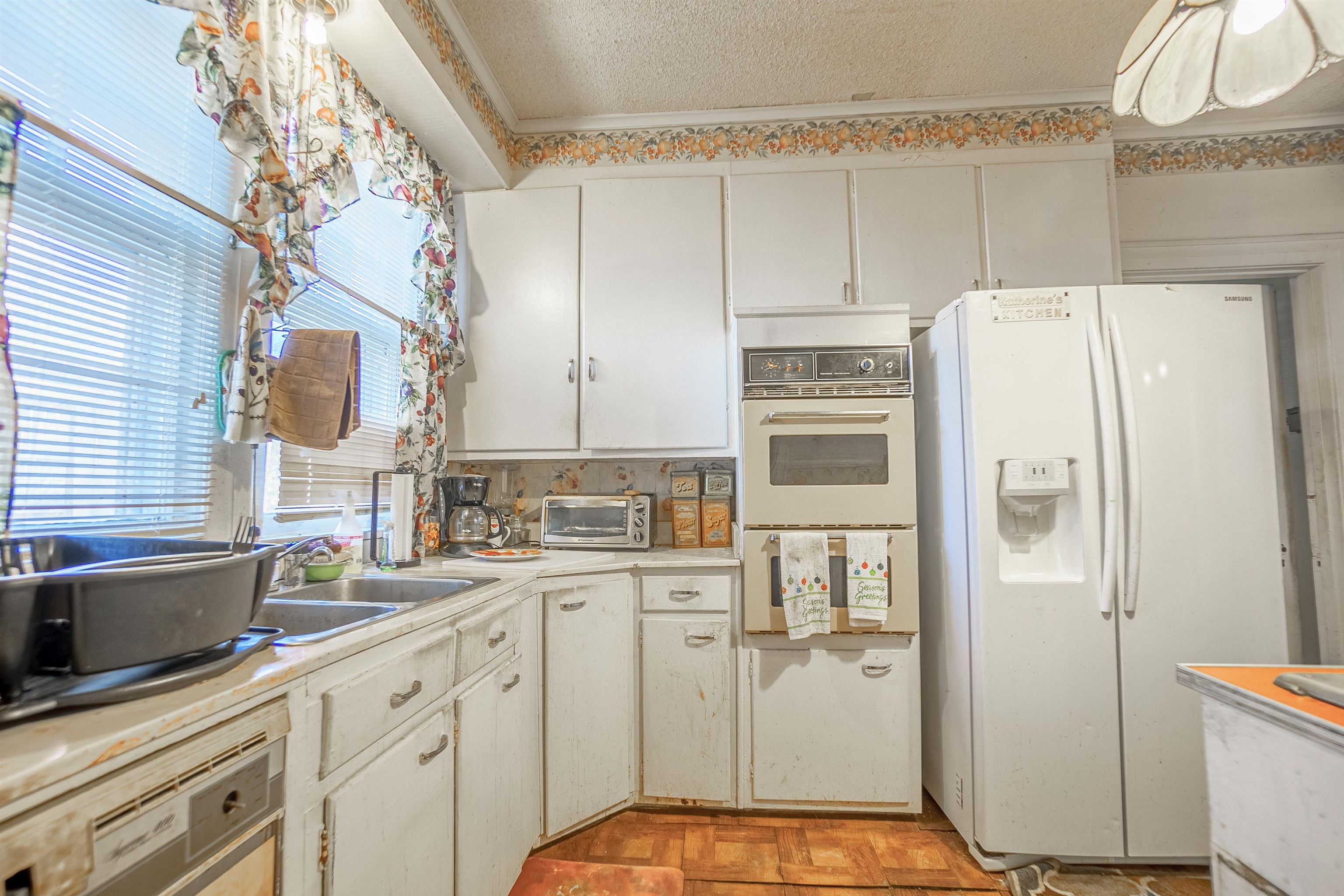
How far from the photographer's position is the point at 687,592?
6.86 ft

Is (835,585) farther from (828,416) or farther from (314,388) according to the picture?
(314,388)

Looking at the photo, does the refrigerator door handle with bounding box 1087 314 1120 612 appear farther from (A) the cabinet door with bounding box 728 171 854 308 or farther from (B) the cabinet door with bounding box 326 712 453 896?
(B) the cabinet door with bounding box 326 712 453 896

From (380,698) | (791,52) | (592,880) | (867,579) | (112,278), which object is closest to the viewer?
(380,698)

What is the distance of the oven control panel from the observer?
2094 millimetres

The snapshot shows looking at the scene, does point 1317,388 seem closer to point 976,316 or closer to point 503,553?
point 976,316

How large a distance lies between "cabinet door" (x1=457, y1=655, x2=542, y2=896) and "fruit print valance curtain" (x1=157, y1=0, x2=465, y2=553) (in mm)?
834

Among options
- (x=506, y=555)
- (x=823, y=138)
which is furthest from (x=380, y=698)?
(x=823, y=138)

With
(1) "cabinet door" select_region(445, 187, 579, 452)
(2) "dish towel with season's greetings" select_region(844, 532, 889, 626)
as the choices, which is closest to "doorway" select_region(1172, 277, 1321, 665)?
(2) "dish towel with season's greetings" select_region(844, 532, 889, 626)

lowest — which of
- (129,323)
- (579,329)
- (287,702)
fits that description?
(287,702)

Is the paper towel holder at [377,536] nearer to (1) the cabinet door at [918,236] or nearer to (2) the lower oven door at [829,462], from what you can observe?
(2) the lower oven door at [829,462]

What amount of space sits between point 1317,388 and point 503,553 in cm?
346

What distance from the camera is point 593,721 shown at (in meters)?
1.95

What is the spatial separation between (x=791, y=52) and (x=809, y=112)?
348 mm

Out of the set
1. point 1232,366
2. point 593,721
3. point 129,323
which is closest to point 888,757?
point 593,721
